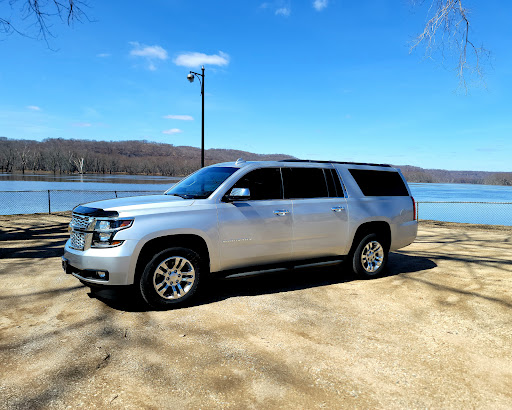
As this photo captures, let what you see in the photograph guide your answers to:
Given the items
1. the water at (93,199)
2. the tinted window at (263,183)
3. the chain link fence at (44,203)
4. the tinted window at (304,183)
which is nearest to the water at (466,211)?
the water at (93,199)

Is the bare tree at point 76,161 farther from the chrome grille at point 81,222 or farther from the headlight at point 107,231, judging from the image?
the headlight at point 107,231

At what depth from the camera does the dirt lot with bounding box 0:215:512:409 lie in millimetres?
2688

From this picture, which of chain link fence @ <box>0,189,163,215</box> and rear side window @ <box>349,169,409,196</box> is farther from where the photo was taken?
chain link fence @ <box>0,189,163,215</box>

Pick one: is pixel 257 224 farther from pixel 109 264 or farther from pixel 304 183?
pixel 109 264

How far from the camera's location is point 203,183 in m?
5.21

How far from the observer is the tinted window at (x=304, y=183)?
17.4ft

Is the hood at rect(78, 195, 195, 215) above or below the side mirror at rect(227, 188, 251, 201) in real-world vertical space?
below

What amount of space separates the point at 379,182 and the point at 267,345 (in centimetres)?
393

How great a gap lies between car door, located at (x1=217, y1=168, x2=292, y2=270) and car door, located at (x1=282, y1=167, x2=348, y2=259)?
145 millimetres

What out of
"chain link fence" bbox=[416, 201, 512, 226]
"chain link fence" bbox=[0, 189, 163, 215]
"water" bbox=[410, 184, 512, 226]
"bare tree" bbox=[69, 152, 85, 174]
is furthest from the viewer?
"bare tree" bbox=[69, 152, 85, 174]

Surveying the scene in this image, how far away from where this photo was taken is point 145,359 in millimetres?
3193

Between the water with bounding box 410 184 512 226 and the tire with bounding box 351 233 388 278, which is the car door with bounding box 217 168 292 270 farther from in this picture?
the water with bounding box 410 184 512 226

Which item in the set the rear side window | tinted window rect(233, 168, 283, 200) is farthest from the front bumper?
the rear side window

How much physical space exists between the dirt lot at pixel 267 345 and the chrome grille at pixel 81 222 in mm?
866
